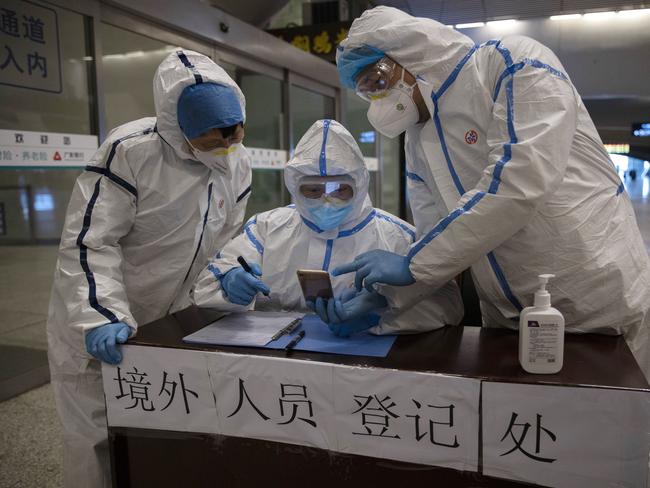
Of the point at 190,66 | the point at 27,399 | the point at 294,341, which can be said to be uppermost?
the point at 190,66

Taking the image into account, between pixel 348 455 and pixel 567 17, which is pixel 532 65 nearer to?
pixel 348 455

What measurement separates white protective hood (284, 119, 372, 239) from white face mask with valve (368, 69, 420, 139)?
0.24 meters

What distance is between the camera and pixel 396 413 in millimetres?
917

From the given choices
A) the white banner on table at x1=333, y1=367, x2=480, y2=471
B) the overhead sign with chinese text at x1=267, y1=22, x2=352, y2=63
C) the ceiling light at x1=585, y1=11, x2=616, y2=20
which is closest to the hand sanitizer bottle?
the white banner on table at x1=333, y1=367, x2=480, y2=471

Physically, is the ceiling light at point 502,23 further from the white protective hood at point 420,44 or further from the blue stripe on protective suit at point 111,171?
the blue stripe on protective suit at point 111,171

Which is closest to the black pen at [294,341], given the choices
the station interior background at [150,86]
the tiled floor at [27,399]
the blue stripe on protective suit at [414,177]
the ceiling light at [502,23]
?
the blue stripe on protective suit at [414,177]

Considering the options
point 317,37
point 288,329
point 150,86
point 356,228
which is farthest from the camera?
point 317,37

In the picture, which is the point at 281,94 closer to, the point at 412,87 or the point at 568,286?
the point at 412,87

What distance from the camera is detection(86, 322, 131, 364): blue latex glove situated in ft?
3.62

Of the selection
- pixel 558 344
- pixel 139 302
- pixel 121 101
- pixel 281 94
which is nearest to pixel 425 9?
pixel 281 94

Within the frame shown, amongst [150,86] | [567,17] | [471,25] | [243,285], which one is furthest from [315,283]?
[567,17]

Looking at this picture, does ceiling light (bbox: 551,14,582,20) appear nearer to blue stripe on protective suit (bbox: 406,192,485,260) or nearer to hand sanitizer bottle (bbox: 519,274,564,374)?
blue stripe on protective suit (bbox: 406,192,485,260)

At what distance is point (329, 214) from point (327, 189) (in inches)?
2.9

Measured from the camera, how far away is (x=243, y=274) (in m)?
1.31
